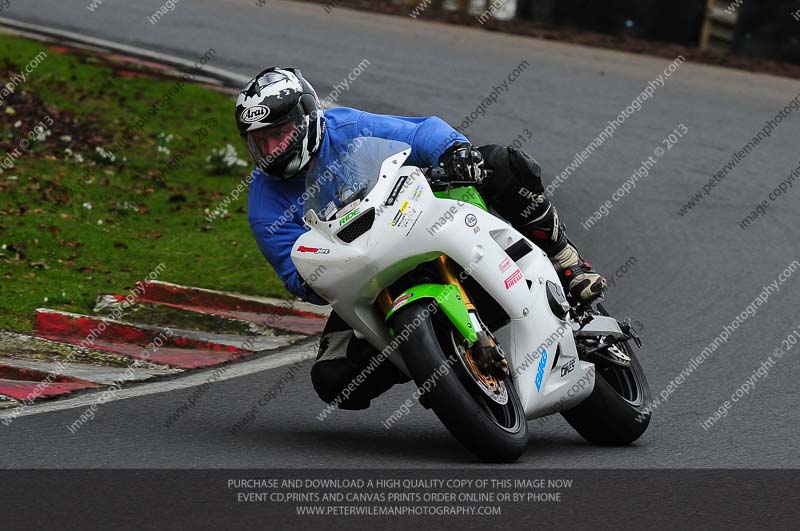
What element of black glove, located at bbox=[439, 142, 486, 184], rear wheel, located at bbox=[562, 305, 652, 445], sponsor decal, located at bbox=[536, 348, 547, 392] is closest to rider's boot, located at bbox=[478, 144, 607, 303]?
black glove, located at bbox=[439, 142, 486, 184]

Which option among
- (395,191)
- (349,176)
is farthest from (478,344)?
(349,176)

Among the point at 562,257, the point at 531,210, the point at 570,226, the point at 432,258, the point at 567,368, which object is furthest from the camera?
the point at 570,226

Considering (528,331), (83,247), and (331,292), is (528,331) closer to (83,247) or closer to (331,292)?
(331,292)

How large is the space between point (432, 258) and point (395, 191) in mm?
306

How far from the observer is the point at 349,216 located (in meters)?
5.46

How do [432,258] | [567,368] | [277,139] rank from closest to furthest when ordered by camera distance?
[432,258]
[277,139]
[567,368]

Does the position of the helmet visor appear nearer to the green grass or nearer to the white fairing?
the white fairing

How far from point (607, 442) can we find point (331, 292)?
5.06ft

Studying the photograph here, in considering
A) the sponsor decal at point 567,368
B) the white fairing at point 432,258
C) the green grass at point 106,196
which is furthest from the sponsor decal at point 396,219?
the green grass at point 106,196

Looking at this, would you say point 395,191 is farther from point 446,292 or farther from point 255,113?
point 255,113

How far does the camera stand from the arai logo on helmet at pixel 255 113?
5.71 metres

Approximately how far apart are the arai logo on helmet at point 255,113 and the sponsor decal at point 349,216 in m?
0.59

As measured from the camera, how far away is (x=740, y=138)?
13.4 metres

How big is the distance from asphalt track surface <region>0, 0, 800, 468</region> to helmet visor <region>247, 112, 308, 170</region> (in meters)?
1.23
